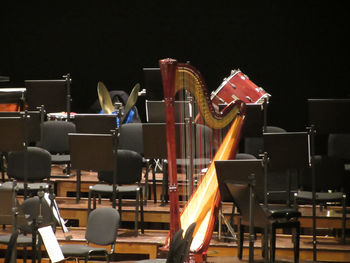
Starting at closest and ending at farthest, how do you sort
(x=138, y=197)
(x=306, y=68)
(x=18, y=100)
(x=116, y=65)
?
(x=138, y=197)
(x=18, y=100)
(x=306, y=68)
(x=116, y=65)

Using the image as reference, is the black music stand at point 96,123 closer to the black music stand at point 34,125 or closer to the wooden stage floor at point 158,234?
the black music stand at point 34,125

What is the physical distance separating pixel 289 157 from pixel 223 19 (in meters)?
4.50

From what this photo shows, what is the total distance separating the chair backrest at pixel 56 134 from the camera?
9.59m

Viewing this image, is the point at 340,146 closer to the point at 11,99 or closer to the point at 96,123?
the point at 96,123

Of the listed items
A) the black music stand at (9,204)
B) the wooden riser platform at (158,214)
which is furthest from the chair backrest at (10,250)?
the wooden riser platform at (158,214)

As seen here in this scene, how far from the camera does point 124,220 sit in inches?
345

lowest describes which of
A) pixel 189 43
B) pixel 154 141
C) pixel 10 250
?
pixel 10 250

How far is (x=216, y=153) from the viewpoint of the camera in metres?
7.33

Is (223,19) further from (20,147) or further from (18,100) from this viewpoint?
(20,147)

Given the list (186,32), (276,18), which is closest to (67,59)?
(186,32)

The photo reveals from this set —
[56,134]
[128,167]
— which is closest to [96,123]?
[128,167]

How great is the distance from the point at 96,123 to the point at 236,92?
1.65m

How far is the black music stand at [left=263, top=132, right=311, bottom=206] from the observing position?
7.40 meters

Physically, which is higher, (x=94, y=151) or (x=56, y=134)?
(x=56, y=134)
